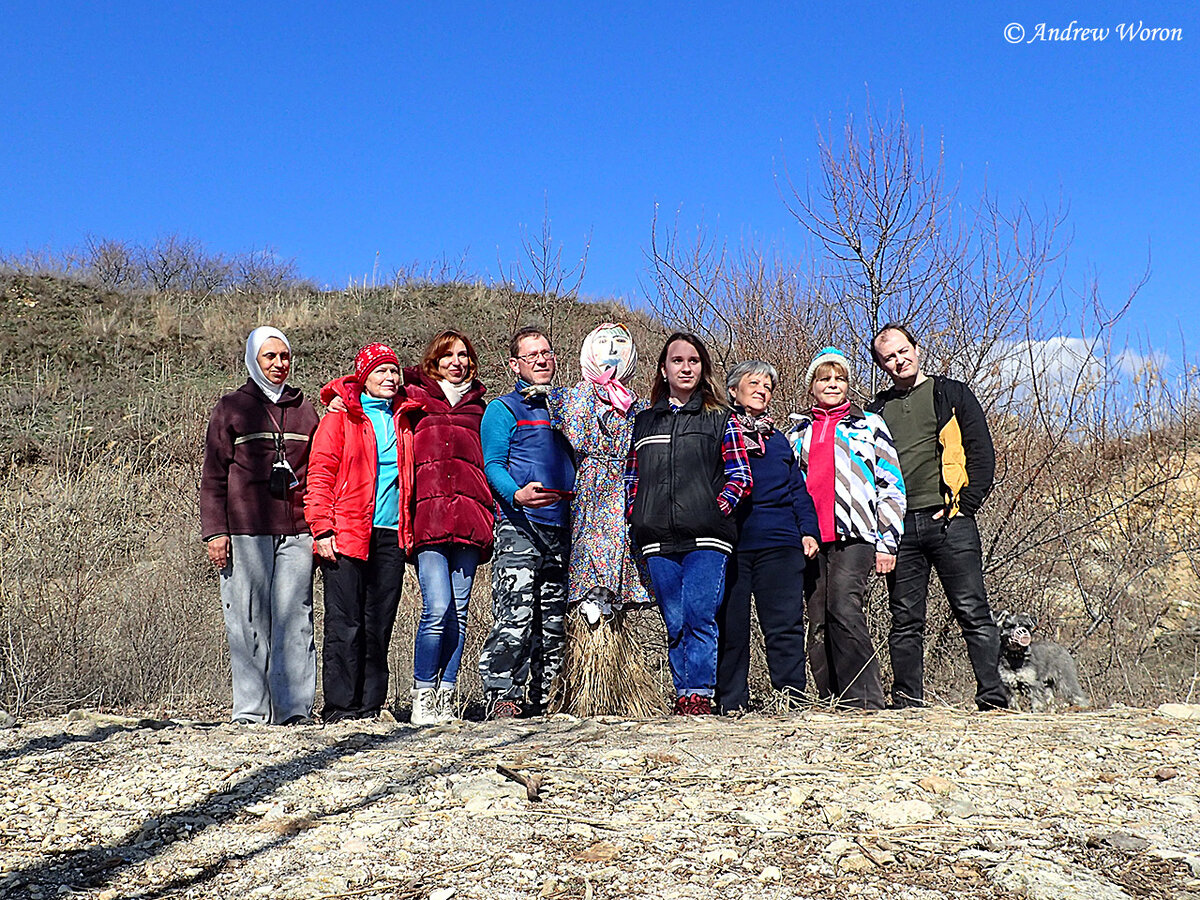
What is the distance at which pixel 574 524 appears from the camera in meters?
5.55

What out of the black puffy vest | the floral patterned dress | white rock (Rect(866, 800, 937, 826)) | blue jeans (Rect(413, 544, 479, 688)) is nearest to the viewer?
white rock (Rect(866, 800, 937, 826))

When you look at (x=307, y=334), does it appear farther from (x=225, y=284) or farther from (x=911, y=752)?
(x=911, y=752)

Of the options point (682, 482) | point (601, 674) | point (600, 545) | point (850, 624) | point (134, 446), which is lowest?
point (601, 674)

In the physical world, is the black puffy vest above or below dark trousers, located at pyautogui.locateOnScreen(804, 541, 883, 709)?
above

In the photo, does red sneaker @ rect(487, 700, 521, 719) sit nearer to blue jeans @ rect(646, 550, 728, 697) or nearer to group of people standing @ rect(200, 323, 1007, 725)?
group of people standing @ rect(200, 323, 1007, 725)

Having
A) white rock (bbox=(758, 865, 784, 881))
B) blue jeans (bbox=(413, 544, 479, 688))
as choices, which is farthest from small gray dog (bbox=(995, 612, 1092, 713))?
white rock (bbox=(758, 865, 784, 881))

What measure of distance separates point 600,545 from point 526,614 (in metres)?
0.53

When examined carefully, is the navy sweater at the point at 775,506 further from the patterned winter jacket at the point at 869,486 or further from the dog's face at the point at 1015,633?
the dog's face at the point at 1015,633

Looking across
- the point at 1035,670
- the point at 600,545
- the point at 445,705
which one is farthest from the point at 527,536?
the point at 1035,670

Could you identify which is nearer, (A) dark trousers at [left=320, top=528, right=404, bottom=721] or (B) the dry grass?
(A) dark trousers at [left=320, top=528, right=404, bottom=721]

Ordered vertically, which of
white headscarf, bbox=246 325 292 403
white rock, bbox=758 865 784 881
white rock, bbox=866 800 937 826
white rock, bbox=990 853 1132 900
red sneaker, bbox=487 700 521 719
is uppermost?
white headscarf, bbox=246 325 292 403

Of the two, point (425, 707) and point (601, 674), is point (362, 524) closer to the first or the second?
point (425, 707)

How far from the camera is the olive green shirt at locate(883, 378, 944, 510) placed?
5625 millimetres

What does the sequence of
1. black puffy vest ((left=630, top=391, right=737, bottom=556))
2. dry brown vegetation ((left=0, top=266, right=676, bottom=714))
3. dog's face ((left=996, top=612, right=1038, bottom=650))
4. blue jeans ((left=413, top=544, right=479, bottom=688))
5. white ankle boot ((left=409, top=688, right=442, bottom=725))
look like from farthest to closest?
dry brown vegetation ((left=0, top=266, right=676, bottom=714))
dog's face ((left=996, top=612, right=1038, bottom=650))
black puffy vest ((left=630, top=391, right=737, bottom=556))
blue jeans ((left=413, top=544, right=479, bottom=688))
white ankle boot ((left=409, top=688, right=442, bottom=725))
